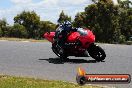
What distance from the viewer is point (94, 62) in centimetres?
1408

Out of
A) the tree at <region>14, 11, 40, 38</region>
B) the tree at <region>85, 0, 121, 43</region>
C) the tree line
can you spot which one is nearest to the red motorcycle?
the tree line

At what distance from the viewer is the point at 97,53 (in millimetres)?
14516

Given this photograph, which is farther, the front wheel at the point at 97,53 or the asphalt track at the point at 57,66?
the front wheel at the point at 97,53

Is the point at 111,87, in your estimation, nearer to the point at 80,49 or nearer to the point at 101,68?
the point at 101,68

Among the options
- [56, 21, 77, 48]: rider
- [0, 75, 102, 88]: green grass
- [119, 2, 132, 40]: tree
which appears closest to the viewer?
[0, 75, 102, 88]: green grass

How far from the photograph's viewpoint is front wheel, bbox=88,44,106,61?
14411mm

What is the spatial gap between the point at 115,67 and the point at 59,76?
8.43ft

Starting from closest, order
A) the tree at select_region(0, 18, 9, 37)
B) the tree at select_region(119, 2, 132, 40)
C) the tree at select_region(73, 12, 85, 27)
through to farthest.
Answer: the tree at select_region(73, 12, 85, 27), the tree at select_region(119, 2, 132, 40), the tree at select_region(0, 18, 9, 37)

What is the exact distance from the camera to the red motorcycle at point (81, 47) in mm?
14398

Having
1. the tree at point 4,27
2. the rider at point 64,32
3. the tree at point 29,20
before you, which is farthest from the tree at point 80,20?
the rider at point 64,32

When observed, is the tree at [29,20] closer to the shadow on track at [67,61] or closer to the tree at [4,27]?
the tree at [4,27]

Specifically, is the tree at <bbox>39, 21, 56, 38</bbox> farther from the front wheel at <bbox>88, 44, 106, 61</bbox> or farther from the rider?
the front wheel at <bbox>88, 44, 106, 61</bbox>

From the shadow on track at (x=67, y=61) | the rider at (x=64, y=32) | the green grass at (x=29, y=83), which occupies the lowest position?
the shadow on track at (x=67, y=61)

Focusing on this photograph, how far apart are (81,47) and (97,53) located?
61cm
